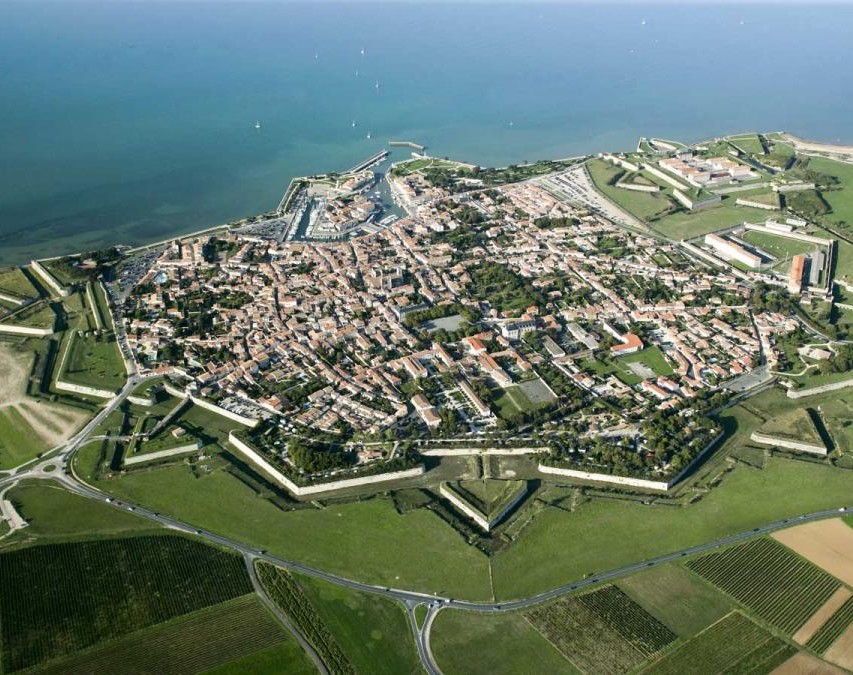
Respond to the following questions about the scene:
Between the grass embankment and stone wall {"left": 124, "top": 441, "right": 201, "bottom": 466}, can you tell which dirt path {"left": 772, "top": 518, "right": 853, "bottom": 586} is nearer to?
the grass embankment

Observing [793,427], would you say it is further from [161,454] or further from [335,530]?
[161,454]

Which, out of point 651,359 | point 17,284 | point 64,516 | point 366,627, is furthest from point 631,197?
point 64,516

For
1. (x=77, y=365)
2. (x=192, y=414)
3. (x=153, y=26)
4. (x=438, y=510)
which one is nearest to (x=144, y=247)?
(x=77, y=365)

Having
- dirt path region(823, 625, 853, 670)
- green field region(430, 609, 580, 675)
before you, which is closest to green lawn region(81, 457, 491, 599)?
green field region(430, 609, 580, 675)

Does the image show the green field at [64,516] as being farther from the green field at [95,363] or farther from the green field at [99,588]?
the green field at [95,363]

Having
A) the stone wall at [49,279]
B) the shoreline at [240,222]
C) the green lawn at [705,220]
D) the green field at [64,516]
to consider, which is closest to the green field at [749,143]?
the shoreline at [240,222]

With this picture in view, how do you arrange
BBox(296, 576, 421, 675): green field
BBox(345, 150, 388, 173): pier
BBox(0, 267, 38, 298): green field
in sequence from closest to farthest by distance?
BBox(296, 576, 421, 675): green field, BBox(0, 267, 38, 298): green field, BBox(345, 150, 388, 173): pier

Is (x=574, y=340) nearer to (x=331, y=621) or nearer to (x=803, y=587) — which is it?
(x=803, y=587)
